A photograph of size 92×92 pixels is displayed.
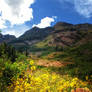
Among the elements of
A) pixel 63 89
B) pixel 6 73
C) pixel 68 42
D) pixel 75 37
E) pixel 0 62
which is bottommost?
pixel 63 89

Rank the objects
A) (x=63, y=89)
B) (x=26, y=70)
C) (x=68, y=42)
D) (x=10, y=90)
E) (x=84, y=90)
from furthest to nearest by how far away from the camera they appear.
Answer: (x=68, y=42) < (x=26, y=70) < (x=63, y=89) < (x=10, y=90) < (x=84, y=90)

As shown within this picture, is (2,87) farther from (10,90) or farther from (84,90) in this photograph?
(84,90)

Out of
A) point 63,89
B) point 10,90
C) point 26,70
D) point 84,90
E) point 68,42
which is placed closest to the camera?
point 84,90

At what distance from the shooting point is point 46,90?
383 cm

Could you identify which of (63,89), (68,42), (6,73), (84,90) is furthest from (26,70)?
(68,42)

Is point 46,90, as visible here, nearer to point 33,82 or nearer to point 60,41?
point 33,82

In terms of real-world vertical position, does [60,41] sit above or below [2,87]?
above

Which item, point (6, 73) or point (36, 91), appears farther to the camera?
point (6, 73)

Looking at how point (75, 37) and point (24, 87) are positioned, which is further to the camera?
point (75, 37)

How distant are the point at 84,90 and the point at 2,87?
3159 mm

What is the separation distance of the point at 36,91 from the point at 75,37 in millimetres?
131381

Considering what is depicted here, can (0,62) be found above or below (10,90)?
above

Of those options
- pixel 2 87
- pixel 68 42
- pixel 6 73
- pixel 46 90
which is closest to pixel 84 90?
pixel 46 90

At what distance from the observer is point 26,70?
4531 mm
